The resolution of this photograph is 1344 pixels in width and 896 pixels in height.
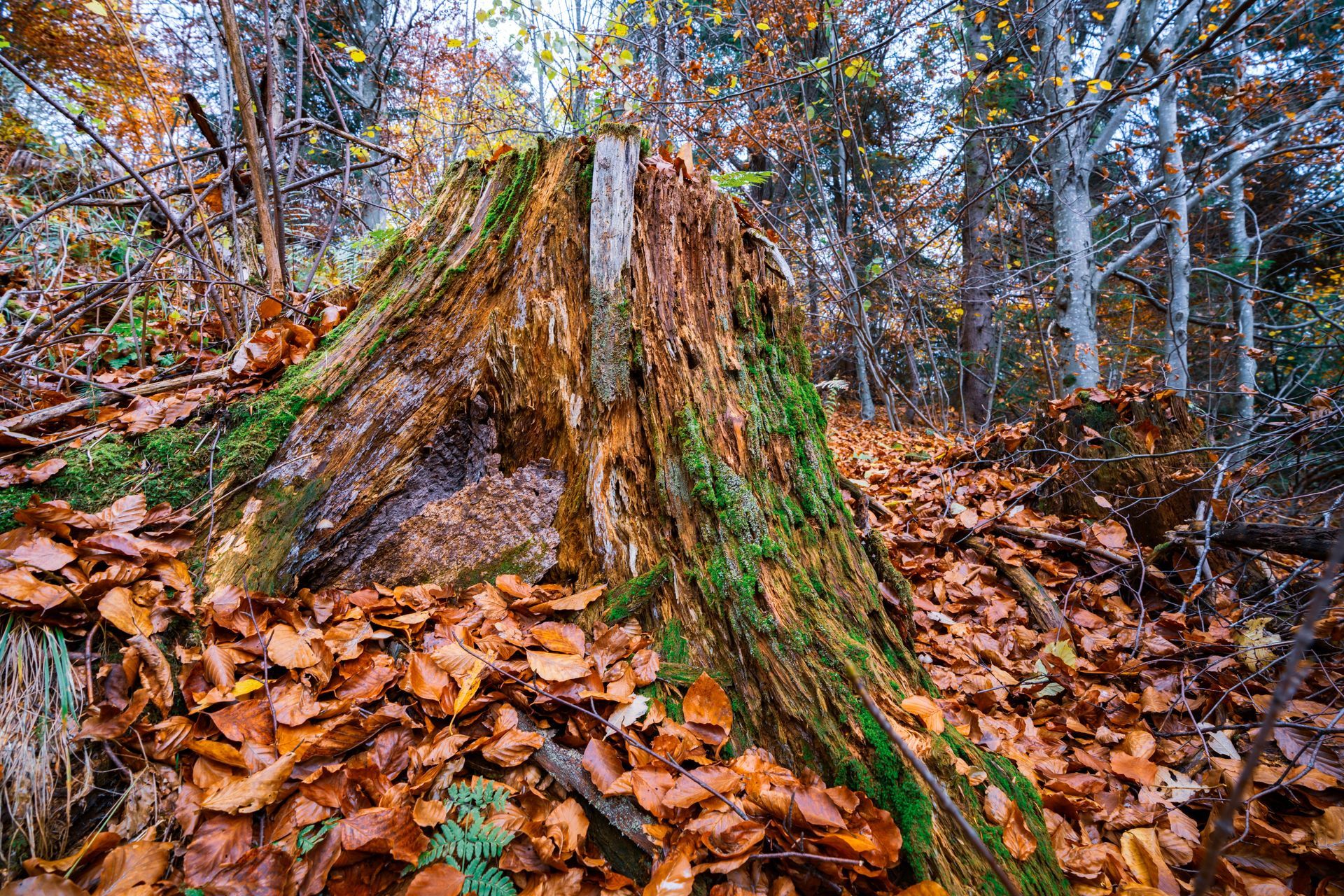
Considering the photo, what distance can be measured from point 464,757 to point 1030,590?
3.09 metres

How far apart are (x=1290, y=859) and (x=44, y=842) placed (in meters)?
3.33

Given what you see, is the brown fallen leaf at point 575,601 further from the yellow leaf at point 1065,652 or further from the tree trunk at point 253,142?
the tree trunk at point 253,142

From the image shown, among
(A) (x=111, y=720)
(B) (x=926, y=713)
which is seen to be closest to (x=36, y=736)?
(A) (x=111, y=720)

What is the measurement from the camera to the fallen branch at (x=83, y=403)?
2.12m

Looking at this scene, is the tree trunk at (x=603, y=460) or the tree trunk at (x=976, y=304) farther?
A: the tree trunk at (x=976, y=304)

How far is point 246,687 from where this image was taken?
1561 mm

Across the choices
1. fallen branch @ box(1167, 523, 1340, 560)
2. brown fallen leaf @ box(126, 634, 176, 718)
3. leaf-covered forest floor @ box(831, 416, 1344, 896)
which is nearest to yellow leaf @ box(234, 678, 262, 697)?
brown fallen leaf @ box(126, 634, 176, 718)

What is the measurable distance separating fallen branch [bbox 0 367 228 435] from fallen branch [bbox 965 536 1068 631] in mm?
4214

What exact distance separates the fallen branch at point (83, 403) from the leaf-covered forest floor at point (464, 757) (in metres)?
0.33

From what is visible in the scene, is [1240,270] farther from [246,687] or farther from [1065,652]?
[246,687]

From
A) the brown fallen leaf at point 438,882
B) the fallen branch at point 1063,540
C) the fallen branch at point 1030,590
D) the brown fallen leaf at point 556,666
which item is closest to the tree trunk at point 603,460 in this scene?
the brown fallen leaf at point 556,666

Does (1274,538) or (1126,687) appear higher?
(1274,538)

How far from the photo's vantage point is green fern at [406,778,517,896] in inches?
50.1

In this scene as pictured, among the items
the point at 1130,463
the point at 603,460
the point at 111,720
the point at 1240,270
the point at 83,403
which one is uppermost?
the point at 1240,270
